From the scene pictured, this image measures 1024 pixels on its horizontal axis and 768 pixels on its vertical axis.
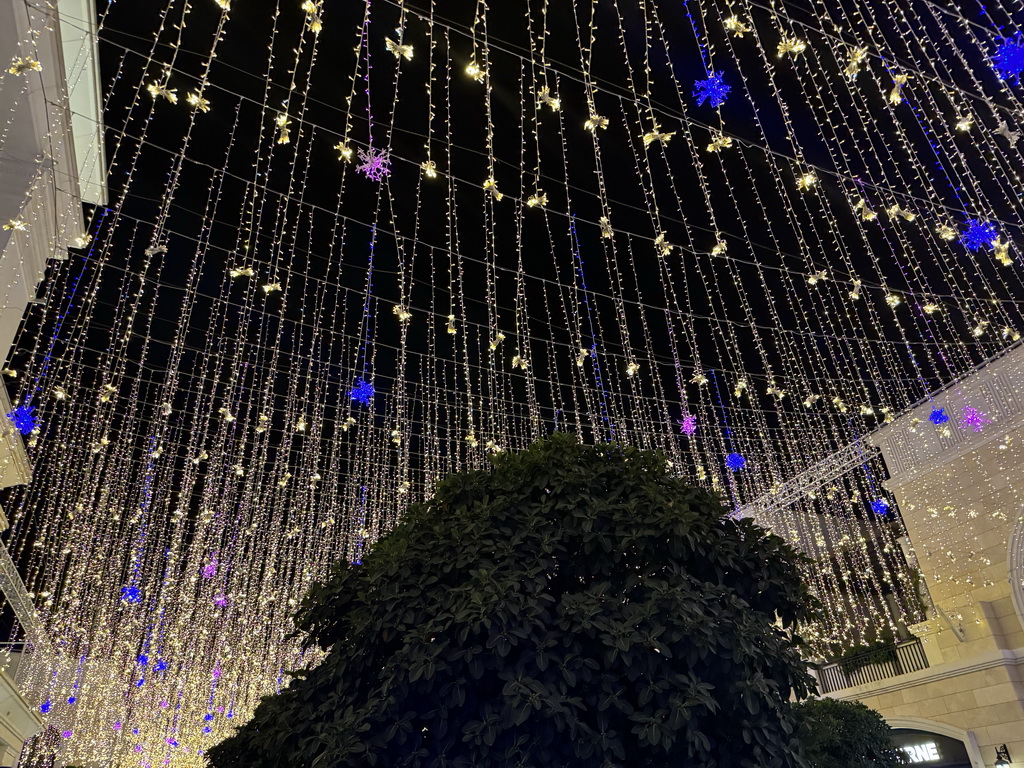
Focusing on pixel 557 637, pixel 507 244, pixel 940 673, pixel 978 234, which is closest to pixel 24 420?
pixel 507 244

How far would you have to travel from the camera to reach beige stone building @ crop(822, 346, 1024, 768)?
9.89 metres

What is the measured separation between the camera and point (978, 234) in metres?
7.51

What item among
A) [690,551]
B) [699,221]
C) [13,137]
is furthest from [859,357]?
[13,137]

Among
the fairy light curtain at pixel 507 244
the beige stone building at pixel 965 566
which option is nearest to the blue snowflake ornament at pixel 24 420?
the fairy light curtain at pixel 507 244

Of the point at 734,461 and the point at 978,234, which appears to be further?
the point at 734,461

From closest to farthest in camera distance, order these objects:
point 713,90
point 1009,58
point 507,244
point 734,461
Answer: point 1009,58
point 713,90
point 507,244
point 734,461

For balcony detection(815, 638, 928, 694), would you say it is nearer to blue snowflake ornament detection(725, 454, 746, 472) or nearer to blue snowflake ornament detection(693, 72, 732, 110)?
blue snowflake ornament detection(725, 454, 746, 472)

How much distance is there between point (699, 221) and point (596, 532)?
5661 mm

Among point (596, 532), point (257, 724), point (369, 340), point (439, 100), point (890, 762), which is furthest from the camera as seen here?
point (369, 340)

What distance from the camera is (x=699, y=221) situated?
25.0 feet

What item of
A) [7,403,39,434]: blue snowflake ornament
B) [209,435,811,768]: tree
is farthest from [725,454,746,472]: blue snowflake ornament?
[7,403,39,434]: blue snowflake ornament

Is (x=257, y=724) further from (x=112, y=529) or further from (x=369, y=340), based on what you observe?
(x=112, y=529)

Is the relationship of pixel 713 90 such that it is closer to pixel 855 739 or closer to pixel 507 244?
pixel 507 244

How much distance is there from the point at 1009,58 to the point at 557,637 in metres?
6.08
